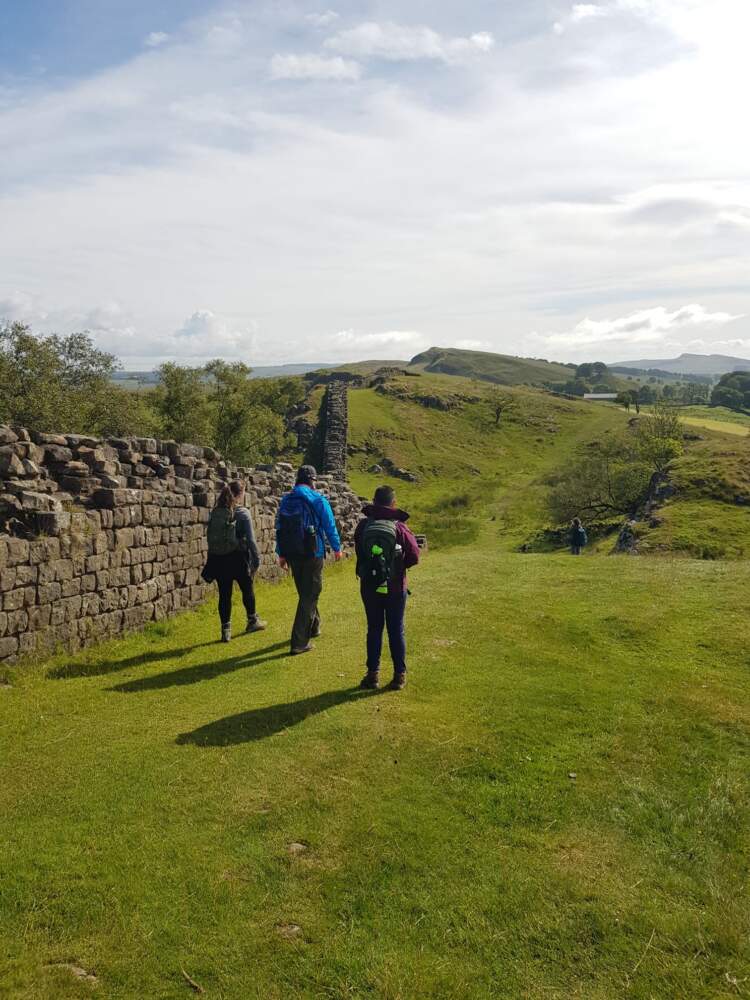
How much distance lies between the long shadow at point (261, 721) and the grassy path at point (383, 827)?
0.12 feet

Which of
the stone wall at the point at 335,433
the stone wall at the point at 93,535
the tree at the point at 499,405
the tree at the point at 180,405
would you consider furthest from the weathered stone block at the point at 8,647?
the tree at the point at 499,405

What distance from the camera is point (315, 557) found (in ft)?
33.8

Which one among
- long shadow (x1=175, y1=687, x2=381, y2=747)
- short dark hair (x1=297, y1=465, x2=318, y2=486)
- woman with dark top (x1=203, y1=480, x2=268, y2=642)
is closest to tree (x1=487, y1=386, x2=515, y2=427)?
woman with dark top (x1=203, y1=480, x2=268, y2=642)

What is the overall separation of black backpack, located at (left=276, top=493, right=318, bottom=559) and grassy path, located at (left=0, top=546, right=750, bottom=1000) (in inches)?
66.9

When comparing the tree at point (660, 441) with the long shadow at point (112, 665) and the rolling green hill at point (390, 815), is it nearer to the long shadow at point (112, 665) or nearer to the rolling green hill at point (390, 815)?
the rolling green hill at point (390, 815)

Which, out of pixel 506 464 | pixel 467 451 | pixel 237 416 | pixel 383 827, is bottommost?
pixel 383 827

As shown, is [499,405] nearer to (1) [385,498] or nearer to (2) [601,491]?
(2) [601,491]

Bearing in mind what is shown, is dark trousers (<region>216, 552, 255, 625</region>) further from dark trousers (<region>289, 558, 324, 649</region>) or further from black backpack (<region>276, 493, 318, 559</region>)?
black backpack (<region>276, 493, 318, 559</region>)

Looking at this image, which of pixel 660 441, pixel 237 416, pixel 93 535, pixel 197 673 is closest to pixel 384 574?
pixel 197 673

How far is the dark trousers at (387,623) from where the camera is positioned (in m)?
8.67

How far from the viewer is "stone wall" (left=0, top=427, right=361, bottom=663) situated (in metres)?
10.3

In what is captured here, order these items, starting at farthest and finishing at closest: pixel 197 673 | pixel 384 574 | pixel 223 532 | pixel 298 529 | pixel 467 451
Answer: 1. pixel 467 451
2. pixel 223 532
3. pixel 298 529
4. pixel 197 673
5. pixel 384 574

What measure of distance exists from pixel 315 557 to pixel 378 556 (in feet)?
6.88

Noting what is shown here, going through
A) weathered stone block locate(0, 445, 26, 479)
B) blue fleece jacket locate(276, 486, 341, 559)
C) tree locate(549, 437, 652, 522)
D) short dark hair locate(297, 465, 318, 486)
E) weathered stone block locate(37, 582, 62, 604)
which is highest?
weathered stone block locate(0, 445, 26, 479)
